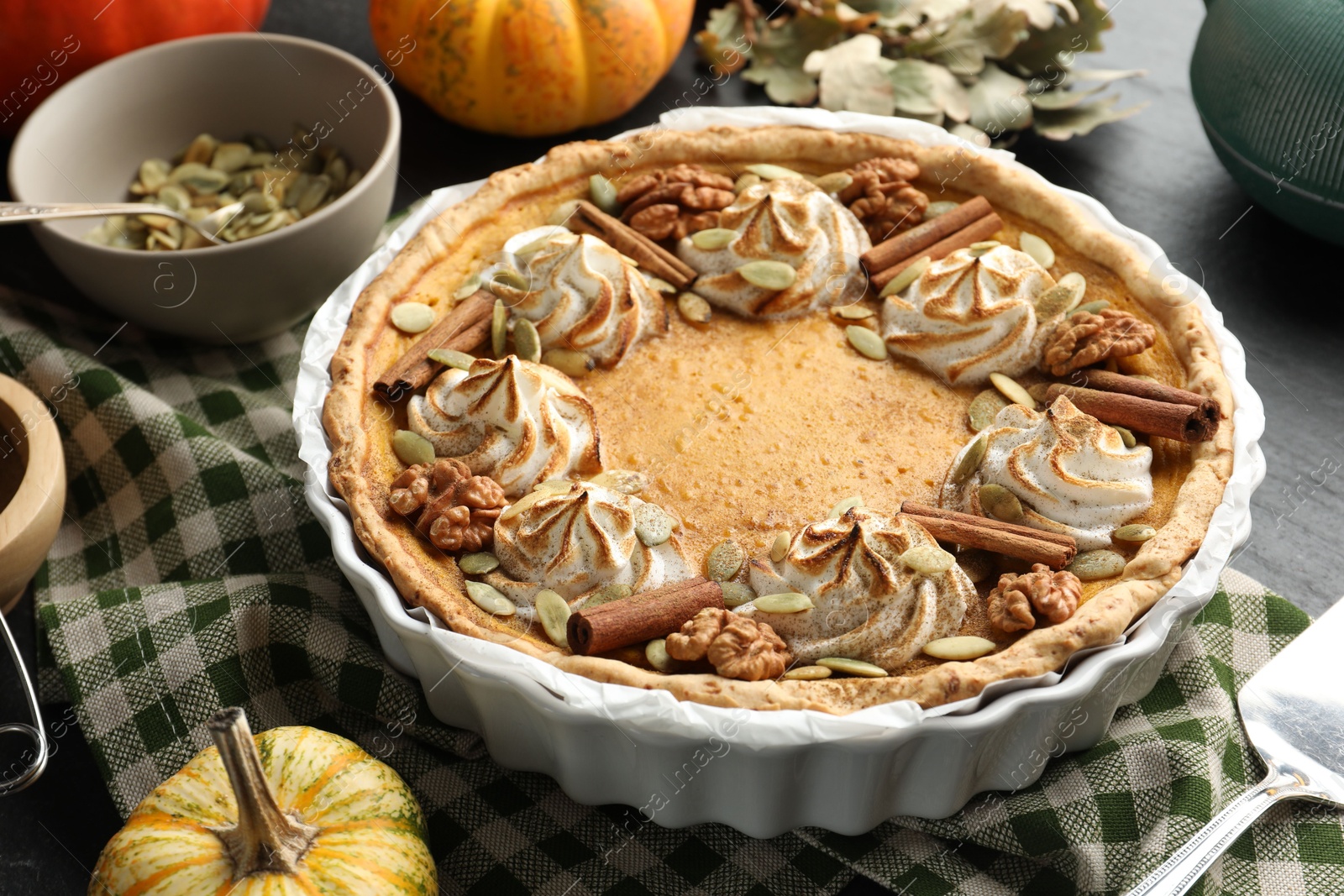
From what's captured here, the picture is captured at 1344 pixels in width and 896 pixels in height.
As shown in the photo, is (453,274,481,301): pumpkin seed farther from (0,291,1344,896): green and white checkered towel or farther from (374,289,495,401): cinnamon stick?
(0,291,1344,896): green and white checkered towel

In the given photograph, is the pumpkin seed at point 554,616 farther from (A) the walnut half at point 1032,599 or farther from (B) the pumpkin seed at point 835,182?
(B) the pumpkin seed at point 835,182

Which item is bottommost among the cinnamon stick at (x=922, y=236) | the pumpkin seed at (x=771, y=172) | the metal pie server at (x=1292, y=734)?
the metal pie server at (x=1292, y=734)

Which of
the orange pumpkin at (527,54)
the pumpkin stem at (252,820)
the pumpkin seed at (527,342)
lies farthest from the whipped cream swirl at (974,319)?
the pumpkin stem at (252,820)

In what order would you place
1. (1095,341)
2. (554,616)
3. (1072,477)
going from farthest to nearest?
(1095,341)
(1072,477)
(554,616)

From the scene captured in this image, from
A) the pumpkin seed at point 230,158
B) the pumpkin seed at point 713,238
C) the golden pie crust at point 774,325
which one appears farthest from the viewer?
the pumpkin seed at point 230,158

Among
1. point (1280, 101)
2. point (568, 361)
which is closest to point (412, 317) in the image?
point (568, 361)

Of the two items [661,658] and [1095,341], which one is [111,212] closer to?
[661,658]

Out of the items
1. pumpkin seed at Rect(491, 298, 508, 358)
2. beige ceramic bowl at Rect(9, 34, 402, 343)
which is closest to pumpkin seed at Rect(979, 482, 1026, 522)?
pumpkin seed at Rect(491, 298, 508, 358)
